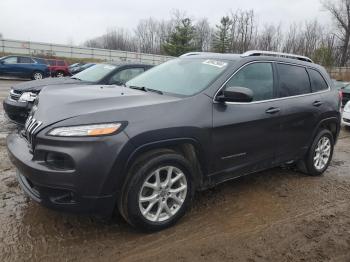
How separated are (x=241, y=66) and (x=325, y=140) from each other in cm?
219

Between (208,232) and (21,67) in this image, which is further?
(21,67)

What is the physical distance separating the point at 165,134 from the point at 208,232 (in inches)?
41.8

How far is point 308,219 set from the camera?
391cm

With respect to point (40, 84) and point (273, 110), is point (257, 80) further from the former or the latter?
point (40, 84)

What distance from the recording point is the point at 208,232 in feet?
11.5

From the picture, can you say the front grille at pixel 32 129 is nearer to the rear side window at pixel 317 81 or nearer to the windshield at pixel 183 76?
the windshield at pixel 183 76

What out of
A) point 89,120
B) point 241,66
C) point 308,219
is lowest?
point 308,219

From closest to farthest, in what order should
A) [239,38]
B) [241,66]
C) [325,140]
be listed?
[241,66], [325,140], [239,38]

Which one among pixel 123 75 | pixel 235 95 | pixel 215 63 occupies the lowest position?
pixel 123 75

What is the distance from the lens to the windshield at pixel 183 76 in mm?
3889

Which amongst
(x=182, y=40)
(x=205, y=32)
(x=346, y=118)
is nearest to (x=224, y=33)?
(x=182, y=40)

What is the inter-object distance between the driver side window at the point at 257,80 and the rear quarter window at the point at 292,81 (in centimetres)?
20

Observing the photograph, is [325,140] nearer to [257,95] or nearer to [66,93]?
[257,95]

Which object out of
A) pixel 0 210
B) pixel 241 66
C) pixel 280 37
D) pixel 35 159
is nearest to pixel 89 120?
pixel 35 159
